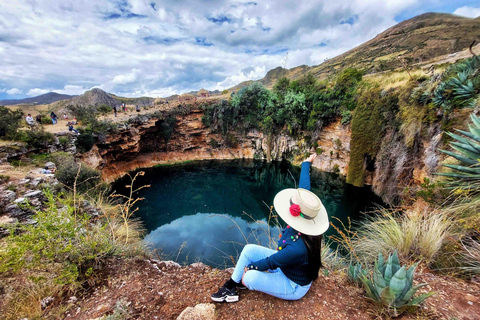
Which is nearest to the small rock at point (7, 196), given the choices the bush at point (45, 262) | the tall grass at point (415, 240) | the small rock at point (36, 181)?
the small rock at point (36, 181)

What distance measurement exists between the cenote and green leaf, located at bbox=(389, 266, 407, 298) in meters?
2.30

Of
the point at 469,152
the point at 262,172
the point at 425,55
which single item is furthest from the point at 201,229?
the point at 425,55

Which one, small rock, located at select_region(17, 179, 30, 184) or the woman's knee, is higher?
small rock, located at select_region(17, 179, 30, 184)

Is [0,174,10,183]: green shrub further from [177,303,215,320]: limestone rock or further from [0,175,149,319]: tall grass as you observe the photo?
→ [177,303,215,320]: limestone rock

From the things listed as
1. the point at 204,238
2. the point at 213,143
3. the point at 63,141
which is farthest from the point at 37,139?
the point at 213,143

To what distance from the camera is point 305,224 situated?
144 cm

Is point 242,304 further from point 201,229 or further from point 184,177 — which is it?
point 184,177

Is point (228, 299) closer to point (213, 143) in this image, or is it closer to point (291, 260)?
point (291, 260)

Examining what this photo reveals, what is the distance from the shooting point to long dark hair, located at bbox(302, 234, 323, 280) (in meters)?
1.42

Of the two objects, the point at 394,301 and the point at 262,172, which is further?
the point at 262,172

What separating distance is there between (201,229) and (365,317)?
258 inches

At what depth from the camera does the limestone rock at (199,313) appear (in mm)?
1481

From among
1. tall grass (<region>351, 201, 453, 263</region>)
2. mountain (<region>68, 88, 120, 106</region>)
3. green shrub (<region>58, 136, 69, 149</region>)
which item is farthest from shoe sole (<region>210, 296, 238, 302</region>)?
mountain (<region>68, 88, 120, 106</region>)

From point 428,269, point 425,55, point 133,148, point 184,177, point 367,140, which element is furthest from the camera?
point 425,55
